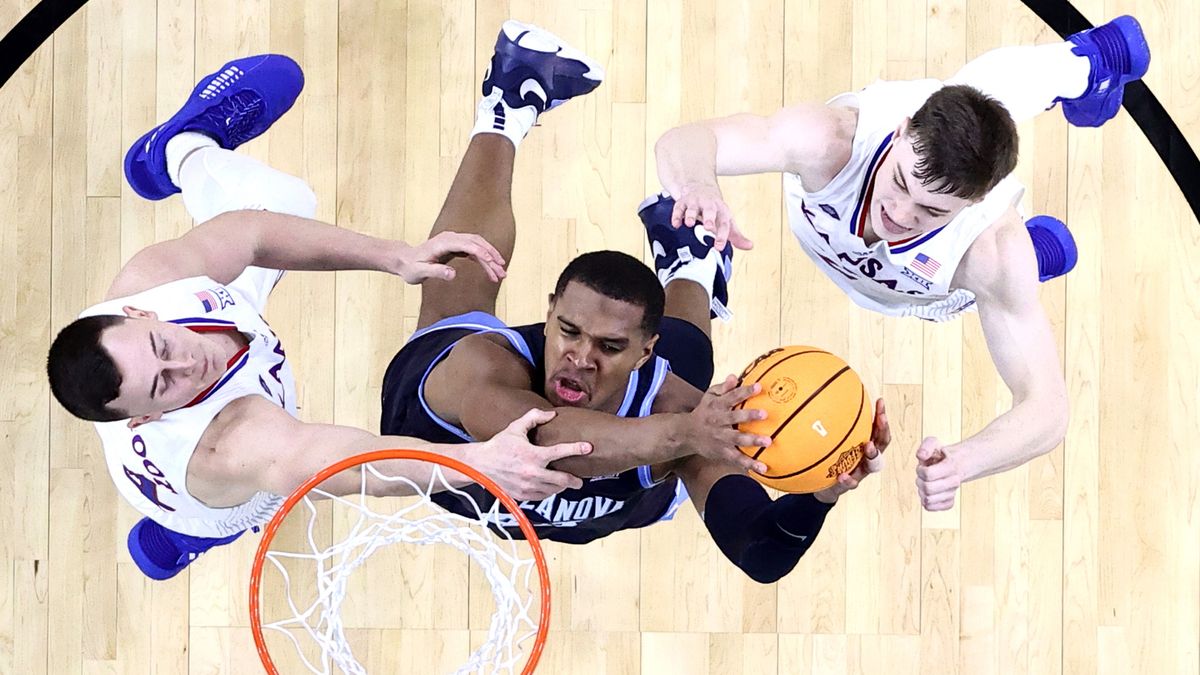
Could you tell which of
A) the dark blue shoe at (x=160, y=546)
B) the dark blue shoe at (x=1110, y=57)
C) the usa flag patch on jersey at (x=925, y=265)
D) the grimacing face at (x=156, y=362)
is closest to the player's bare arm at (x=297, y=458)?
the grimacing face at (x=156, y=362)

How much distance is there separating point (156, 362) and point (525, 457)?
0.75 metres

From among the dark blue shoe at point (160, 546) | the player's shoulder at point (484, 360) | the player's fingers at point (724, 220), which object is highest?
the player's fingers at point (724, 220)

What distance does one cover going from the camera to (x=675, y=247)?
272 cm

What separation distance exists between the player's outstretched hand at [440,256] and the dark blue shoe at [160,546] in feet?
2.85

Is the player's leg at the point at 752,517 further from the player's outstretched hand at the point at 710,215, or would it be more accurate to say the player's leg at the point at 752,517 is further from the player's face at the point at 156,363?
the player's face at the point at 156,363

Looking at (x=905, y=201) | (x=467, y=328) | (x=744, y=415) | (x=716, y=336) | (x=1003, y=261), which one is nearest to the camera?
(x=744, y=415)

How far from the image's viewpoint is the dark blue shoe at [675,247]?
106 inches

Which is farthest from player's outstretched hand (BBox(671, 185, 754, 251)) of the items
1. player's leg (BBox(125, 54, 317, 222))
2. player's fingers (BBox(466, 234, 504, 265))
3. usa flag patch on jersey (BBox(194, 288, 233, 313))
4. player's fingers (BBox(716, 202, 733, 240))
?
player's leg (BBox(125, 54, 317, 222))

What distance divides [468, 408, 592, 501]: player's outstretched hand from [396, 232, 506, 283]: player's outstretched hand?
40 cm

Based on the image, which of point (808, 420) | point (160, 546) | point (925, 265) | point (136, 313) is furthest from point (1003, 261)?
point (160, 546)

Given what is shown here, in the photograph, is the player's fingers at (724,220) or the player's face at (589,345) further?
the player's face at (589,345)

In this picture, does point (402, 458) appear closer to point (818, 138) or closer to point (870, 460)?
point (870, 460)

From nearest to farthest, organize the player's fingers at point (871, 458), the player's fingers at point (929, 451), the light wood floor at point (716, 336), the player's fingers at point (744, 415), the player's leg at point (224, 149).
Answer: the player's fingers at point (744, 415), the player's fingers at point (871, 458), the player's fingers at point (929, 451), the player's leg at point (224, 149), the light wood floor at point (716, 336)

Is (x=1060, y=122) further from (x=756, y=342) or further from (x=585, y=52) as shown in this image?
(x=585, y=52)
